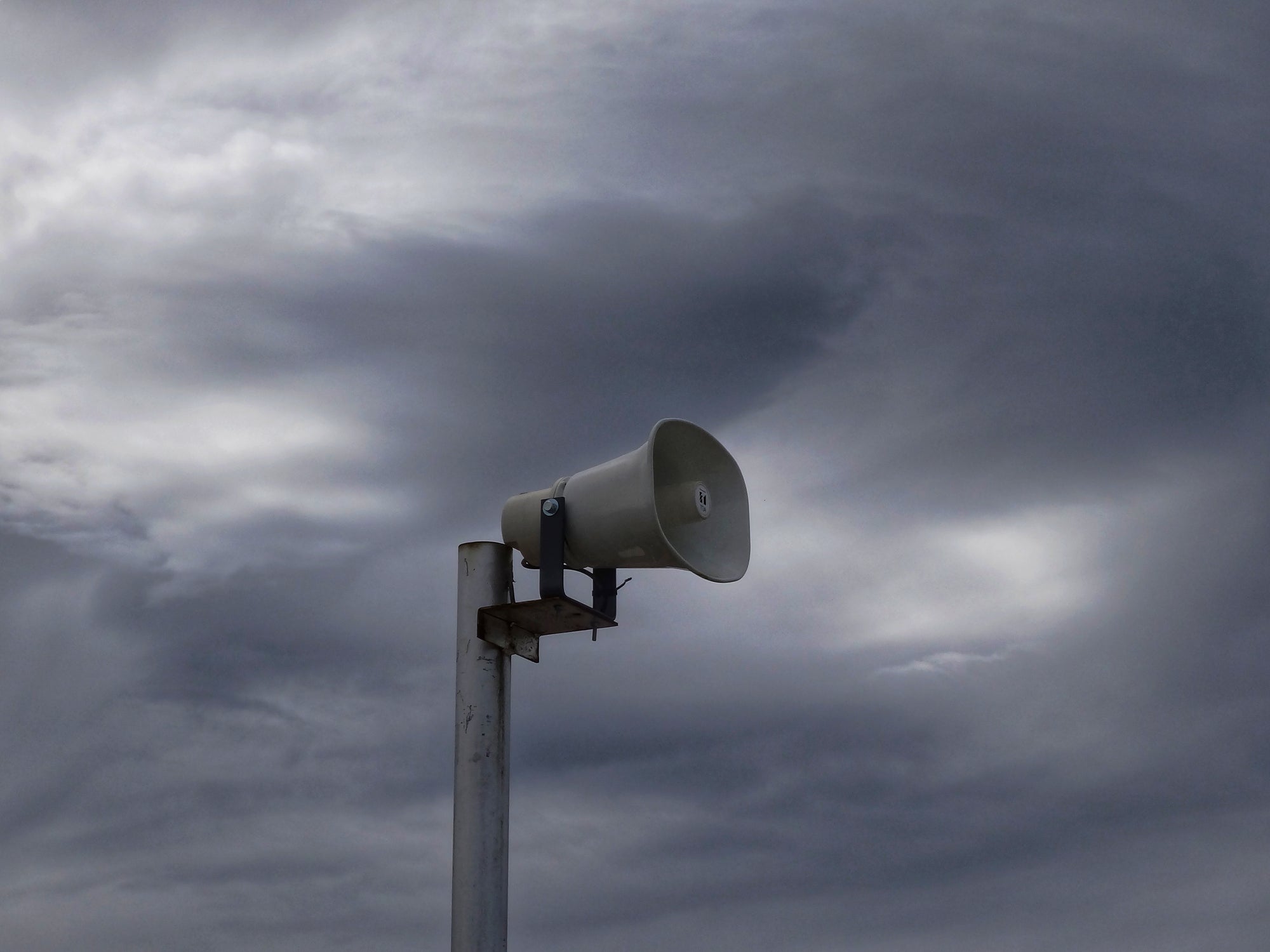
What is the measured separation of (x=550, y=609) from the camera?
9242 mm

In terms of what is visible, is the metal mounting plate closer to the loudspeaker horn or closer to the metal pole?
the metal pole

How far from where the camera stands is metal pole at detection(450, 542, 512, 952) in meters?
8.79

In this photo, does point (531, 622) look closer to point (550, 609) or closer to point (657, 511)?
point (550, 609)

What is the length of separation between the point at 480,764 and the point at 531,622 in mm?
1090

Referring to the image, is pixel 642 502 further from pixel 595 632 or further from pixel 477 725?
pixel 477 725

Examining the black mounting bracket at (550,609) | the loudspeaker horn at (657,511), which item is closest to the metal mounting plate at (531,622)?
the black mounting bracket at (550,609)

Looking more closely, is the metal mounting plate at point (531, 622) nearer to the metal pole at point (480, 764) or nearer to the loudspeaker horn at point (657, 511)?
the metal pole at point (480, 764)

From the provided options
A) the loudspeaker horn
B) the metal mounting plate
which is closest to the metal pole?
the metal mounting plate

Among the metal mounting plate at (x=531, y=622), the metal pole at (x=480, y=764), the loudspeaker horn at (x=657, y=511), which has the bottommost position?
the metal pole at (x=480, y=764)

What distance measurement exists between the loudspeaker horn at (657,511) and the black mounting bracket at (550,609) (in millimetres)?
138

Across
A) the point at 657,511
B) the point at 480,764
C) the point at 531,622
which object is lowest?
the point at 480,764

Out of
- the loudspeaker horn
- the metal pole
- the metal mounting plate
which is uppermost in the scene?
the loudspeaker horn

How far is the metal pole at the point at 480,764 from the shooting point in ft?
28.8

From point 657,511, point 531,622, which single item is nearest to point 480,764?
point 531,622
